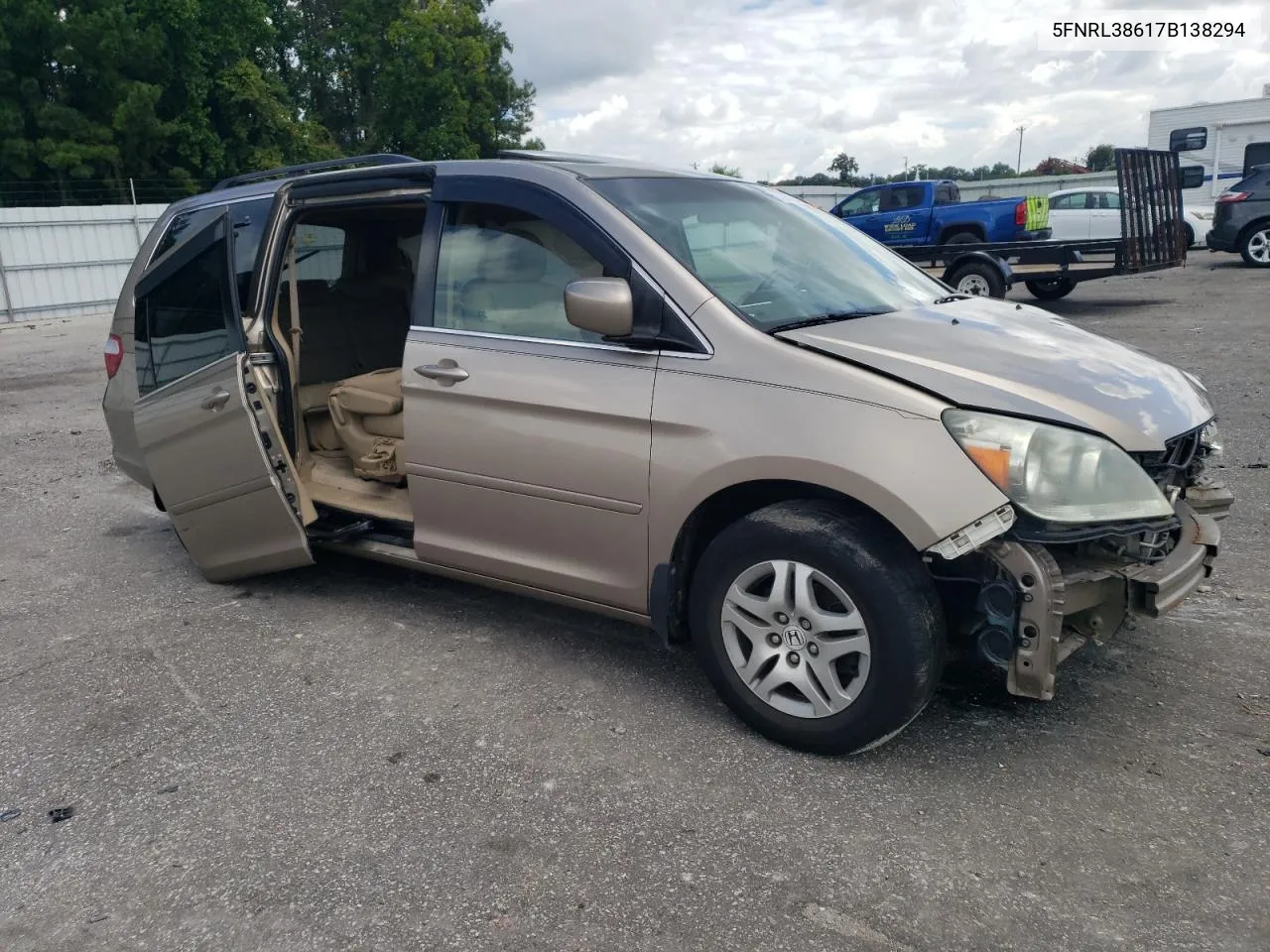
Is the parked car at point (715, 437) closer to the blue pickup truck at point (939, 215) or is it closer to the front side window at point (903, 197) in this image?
the blue pickup truck at point (939, 215)

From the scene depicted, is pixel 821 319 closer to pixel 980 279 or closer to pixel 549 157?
pixel 549 157

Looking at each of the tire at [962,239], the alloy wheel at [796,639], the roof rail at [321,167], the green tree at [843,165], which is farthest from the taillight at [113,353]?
the green tree at [843,165]

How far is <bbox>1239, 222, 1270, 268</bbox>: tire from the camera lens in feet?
A: 59.5

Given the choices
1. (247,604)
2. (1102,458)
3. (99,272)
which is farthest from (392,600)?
(99,272)

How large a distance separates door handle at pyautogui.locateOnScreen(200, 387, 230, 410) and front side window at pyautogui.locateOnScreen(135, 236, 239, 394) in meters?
0.18

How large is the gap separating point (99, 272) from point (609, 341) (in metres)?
21.5

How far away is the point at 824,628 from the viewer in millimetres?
2932

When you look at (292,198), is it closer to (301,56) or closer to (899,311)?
(899,311)

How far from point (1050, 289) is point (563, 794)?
15172 millimetres

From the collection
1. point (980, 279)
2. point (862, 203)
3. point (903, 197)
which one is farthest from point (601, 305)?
point (862, 203)

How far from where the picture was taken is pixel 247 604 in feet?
15.0

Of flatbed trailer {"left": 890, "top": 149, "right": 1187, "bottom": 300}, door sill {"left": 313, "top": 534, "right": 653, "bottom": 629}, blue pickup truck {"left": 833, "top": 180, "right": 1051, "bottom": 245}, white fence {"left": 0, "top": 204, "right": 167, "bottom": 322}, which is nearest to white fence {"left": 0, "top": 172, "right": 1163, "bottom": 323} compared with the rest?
white fence {"left": 0, "top": 204, "right": 167, "bottom": 322}

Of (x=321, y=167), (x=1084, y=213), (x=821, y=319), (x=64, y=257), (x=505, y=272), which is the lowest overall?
(x=821, y=319)

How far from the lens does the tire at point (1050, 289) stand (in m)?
15.5
